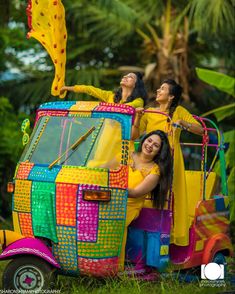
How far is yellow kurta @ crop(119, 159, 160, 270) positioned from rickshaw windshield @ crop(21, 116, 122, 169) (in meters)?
0.38

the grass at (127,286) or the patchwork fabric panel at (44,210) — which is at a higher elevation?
the patchwork fabric panel at (44,210)

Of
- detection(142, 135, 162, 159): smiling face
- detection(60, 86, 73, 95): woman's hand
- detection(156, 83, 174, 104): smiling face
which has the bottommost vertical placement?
detection(142, 135, 162, 159): smiling face

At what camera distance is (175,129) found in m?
6.75

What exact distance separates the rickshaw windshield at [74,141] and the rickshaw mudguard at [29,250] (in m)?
0.69

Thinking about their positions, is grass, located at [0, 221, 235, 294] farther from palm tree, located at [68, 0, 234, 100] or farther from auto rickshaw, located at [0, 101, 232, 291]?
palm tree, located at [68, 0, 234, 100]

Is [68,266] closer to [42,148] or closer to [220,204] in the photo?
[42,148]

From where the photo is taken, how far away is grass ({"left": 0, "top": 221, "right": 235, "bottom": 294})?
6.05m

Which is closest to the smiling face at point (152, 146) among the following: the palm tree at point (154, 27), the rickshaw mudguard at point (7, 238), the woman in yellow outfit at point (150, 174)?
the woman in yellow outfit at point (150, 174)

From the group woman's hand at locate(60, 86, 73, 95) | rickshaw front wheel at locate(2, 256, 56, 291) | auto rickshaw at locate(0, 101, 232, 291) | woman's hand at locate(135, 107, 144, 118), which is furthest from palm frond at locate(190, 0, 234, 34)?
rickshaw front wheel at locate(2, 256, 56, 291)

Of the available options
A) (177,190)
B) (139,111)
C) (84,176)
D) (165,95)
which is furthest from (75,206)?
(165,95)

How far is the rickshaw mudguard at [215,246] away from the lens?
7.18 m

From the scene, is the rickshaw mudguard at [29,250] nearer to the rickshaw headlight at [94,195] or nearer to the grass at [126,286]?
the grass at [126,286]

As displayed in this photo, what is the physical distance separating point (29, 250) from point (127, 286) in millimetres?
901

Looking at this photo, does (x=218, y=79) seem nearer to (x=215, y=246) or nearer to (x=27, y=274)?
(x=215, y=246)
